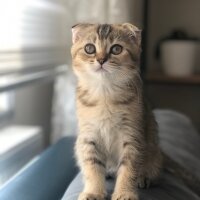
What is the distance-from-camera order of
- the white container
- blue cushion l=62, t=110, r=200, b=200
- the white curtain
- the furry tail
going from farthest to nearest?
the white container < the white curtain < the furry tail < blue cushion l=62, t=110, r=200, b=200

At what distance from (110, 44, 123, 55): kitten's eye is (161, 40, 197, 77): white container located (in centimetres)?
140

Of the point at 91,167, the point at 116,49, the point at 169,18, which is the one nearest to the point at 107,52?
the point at 116,49

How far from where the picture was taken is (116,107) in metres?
0.91

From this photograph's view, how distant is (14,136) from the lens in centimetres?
147

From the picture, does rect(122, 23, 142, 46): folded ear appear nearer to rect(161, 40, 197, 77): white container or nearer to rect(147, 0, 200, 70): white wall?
rect(161, 40, 197, 77): white container

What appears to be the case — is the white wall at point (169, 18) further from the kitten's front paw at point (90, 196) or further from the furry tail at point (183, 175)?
the kitten's front paw at point (90, 196)

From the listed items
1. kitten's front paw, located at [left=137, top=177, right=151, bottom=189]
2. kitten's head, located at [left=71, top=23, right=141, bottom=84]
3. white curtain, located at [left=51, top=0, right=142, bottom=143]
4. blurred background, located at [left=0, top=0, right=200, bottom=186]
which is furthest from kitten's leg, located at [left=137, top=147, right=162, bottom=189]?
white curtain, located at [left=51, top=0, right=142, bottom=143]

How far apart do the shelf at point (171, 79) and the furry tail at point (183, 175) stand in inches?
45.4

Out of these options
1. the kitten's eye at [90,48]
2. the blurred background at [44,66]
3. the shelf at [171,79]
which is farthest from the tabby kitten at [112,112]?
the shelf at [171,79]

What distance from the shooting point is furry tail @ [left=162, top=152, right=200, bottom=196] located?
110cm

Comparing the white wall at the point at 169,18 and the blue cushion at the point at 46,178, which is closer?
the blue cushion at the point at 46,178

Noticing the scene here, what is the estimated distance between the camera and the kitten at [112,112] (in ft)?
2.82

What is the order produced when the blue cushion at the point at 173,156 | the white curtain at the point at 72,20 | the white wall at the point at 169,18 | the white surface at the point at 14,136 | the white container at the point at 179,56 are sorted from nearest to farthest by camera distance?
the blue cushion at the point at 173,156 < the white surface at the point at 14,136 < the white curtain at the point at 72,20 < the white container at the point at 179,56 < the white wall at the point at 169,18

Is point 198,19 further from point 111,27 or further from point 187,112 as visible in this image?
point 111,27
